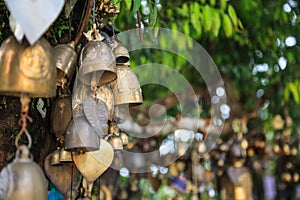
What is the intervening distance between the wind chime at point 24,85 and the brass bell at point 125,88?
15.1 inches

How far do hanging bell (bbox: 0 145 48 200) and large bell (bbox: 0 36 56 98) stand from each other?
89mm

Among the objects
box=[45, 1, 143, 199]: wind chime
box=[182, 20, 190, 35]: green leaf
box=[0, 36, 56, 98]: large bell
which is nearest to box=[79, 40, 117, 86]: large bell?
box=[45, 1, 143, 199]: wind chime

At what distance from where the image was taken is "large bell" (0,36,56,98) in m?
0.80

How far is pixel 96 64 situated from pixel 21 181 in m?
0.31

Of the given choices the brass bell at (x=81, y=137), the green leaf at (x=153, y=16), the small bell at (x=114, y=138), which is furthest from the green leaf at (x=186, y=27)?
the brass bell at (x=81, y=137)

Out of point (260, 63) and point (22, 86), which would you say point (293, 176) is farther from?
point (22, 86)

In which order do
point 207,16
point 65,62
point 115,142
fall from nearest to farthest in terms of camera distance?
point 65,62
point 115,142
point 207,16

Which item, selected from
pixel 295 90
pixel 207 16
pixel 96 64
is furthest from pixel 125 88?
pixel 295 90

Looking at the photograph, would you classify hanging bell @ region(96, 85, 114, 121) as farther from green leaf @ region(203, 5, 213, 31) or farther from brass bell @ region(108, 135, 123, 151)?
green leaf @ region(203, 5, 213, 31)

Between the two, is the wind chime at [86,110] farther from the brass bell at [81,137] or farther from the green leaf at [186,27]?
the green leaf at [186,27]

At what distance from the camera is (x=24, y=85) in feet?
2.63

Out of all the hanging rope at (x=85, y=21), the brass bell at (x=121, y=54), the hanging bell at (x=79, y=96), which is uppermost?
the hanging rope at (x=85, y=21)

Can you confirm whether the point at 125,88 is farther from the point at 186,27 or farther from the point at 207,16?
the point at 186,27

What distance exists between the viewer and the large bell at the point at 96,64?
1044 mm
